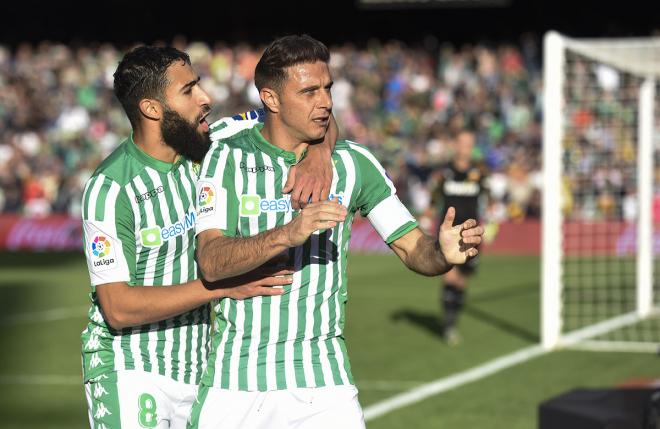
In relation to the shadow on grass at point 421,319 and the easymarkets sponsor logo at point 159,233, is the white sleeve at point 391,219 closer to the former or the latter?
the easymarkets sponsor logo at point 159,233

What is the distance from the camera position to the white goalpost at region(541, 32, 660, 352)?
11758mm

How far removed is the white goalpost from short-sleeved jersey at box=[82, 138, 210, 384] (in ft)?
25.0

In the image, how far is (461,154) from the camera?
12.8 metres

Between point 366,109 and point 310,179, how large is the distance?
26.9m

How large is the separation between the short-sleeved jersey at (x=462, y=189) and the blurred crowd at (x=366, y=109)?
1130 centimetres

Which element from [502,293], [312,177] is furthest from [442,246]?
[502,293]

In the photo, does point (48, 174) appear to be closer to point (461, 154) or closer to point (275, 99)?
point (461, 154)

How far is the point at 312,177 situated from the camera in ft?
13.5

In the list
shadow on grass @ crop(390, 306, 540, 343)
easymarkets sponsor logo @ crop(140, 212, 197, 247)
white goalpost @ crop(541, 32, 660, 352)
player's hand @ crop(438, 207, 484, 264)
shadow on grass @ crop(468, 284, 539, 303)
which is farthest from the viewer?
shadow on grass @ crop(468, 284, 539, 303)

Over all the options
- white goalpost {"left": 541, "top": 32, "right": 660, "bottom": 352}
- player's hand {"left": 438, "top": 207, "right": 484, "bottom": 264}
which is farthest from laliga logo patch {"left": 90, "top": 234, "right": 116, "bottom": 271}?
white goalpost {"left": 541, "top": 32, "right": 660, "bottom": 352}

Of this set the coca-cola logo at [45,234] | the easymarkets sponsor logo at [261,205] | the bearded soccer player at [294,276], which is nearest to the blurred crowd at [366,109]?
the coca-cola logo at [45,234]

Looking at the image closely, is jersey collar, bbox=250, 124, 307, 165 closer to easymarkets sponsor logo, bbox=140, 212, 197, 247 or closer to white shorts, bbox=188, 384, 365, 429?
easymarkets sponsor logo, bbox=140, 212, 197, 247

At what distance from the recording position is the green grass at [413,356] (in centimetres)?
899

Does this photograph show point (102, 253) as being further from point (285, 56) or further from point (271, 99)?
point (285, 56)
